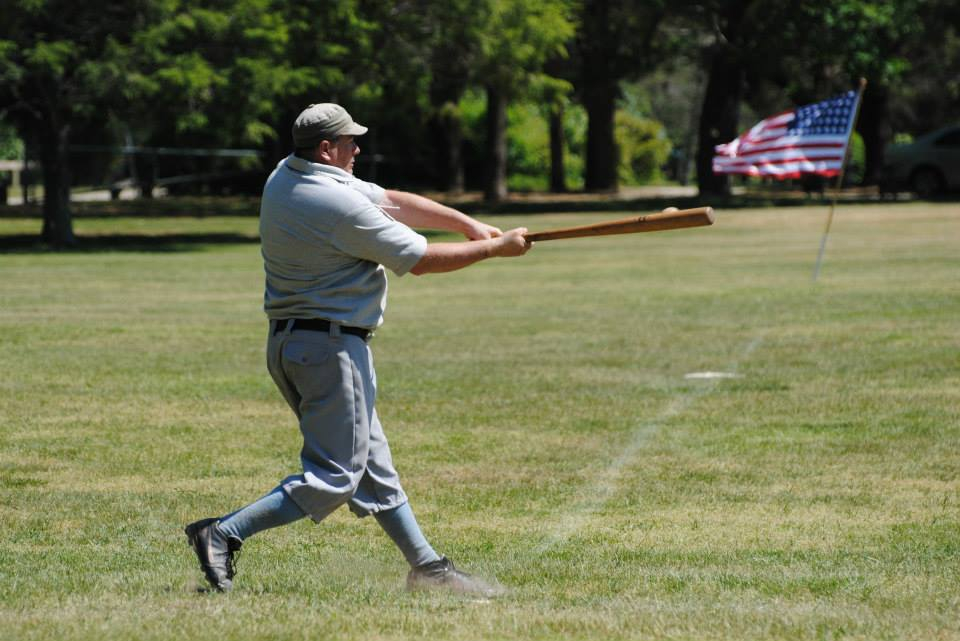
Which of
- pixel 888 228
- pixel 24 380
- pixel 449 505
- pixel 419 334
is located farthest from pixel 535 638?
pixel 888 228

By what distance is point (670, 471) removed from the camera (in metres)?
8.98

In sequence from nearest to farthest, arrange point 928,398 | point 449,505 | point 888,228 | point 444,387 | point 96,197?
point 449,505, point 928,398, point 444,387, point 888,228, point 96,197

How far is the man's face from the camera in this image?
5820 millimetres

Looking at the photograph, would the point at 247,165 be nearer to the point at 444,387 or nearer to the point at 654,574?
the point at 444,387

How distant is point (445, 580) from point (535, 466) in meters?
3.23

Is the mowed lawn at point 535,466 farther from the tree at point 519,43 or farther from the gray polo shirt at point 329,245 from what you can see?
the tree at point 519,43

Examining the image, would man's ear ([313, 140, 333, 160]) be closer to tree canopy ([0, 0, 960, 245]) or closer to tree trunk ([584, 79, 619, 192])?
tree canopy ([0, 0, 960, 245])

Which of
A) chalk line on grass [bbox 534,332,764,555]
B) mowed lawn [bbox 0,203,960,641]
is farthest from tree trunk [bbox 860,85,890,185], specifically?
chalk line on grass [bbox 534,332,764,555]

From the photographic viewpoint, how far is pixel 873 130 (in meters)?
52.3

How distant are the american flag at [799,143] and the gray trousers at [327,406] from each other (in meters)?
17.0

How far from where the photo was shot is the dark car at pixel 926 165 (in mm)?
42594

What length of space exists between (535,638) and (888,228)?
97.8 feet

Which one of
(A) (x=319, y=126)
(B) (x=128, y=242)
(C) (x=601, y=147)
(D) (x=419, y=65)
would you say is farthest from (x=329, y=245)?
(C) (x=601, y=147)

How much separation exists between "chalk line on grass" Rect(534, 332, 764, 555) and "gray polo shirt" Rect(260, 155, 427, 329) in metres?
1.76
